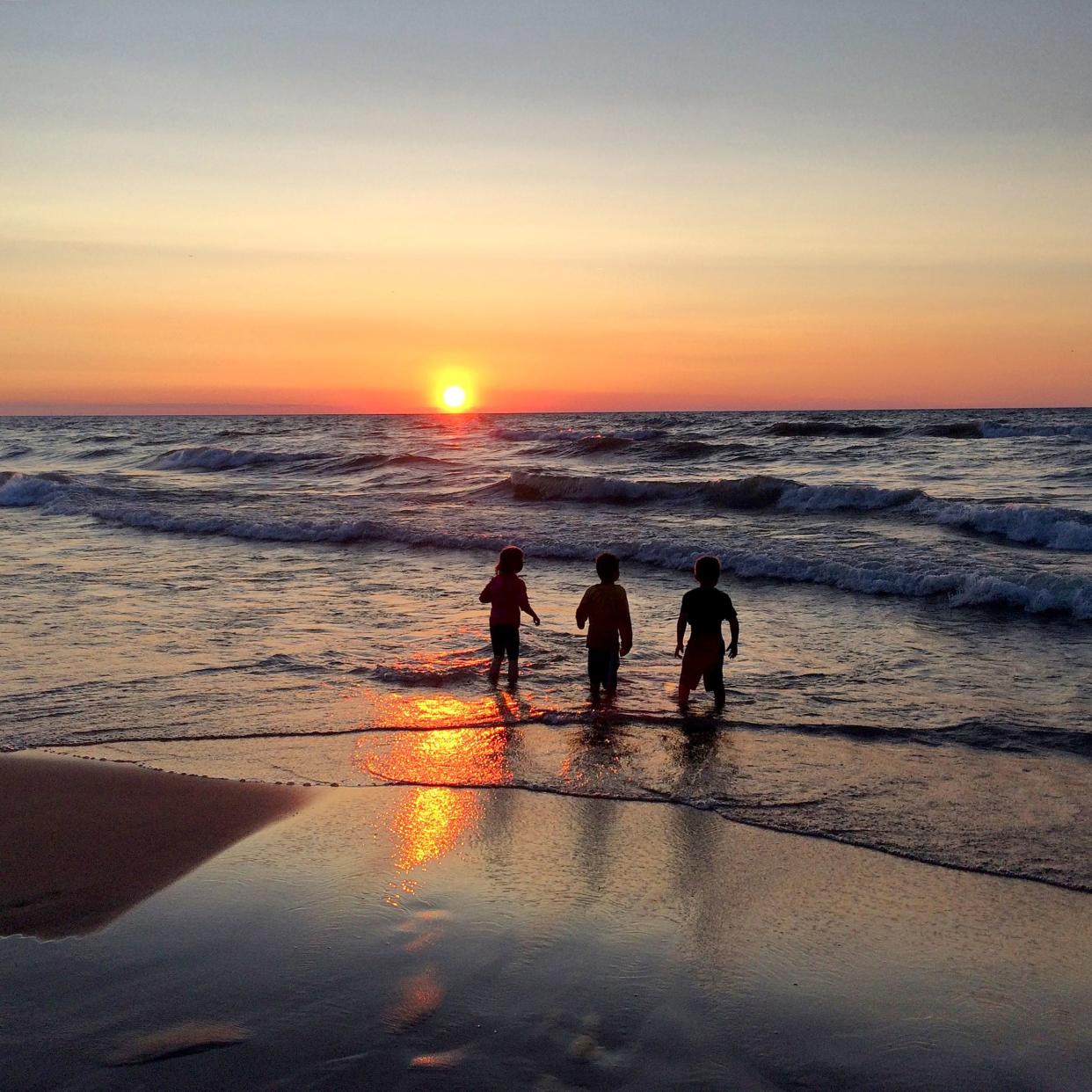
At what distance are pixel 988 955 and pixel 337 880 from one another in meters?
2.80

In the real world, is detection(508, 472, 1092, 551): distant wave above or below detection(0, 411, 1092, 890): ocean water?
above

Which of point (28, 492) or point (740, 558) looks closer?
point (740, 558)

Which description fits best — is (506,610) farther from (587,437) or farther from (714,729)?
(587,437)

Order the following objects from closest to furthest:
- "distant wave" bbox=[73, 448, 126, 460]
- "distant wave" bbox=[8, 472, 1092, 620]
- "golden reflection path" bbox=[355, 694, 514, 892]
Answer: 1. "golden reflection path" bbox=[355, 694, 514, 892]
2. "distant wave" bbox=[8, 472, 1092, 620]
3. "distant wave" bbox=[73, 448, 126, 460]

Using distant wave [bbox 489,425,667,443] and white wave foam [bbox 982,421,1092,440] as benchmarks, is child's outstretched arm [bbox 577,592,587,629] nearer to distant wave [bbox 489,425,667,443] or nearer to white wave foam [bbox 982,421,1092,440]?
distant wave [bbox 489,425,667,443]

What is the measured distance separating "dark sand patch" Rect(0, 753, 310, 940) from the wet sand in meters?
0.03

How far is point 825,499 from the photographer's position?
2458 cm

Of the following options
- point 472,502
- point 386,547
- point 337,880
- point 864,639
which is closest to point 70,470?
point 472,502

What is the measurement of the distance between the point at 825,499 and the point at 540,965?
21.8 meters

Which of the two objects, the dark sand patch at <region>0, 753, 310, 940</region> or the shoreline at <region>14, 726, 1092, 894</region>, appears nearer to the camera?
the dark sand patch at <region>0, 753, 310, 940</region>

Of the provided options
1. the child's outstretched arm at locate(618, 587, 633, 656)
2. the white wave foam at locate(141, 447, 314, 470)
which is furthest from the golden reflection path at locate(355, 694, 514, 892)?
the white wave foam at locate(141, 447, 314, 470)

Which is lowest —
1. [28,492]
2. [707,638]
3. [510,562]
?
[707,638]

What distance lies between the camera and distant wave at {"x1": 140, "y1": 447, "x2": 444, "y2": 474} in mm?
39781

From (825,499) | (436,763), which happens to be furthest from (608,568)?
(825,499)
